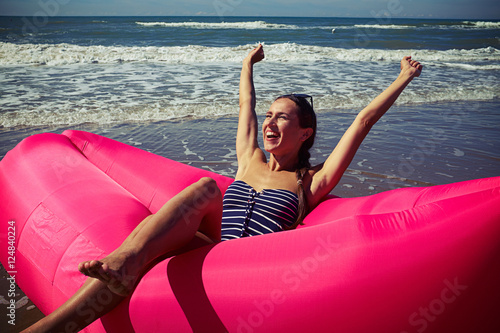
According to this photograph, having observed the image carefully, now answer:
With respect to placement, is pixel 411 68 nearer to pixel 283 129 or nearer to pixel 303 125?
pixel 303 125

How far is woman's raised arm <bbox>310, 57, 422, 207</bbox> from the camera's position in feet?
6.64

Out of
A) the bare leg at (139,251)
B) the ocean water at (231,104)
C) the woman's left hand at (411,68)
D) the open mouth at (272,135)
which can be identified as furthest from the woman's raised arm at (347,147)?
the ocean water at (231,104)

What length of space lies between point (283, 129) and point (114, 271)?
3.83 feet

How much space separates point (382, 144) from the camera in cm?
428

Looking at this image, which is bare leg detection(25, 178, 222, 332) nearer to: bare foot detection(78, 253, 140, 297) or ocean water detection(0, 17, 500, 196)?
bare foot detection(78, 253, 140, 297)

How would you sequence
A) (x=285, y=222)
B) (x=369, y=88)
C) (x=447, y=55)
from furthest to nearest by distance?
(x=447, y=55), (x=369, y=88), (x=285, y=222)

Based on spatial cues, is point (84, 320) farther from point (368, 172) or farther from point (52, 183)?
point (368, 172)

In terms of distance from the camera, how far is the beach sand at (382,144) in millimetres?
3512

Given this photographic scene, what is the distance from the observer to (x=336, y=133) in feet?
15.3

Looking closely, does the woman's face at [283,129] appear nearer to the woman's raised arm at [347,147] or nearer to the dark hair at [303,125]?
the dark hair at [303,125]

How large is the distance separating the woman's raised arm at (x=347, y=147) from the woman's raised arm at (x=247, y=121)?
42cm

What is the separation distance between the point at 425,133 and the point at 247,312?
397 cm

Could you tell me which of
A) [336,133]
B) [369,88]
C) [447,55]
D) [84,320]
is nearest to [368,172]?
[336,133]

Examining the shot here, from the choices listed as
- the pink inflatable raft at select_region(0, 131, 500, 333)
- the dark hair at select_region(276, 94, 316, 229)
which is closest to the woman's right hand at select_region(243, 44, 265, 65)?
the dark hair at select_region(276, 94, 316, 229)
